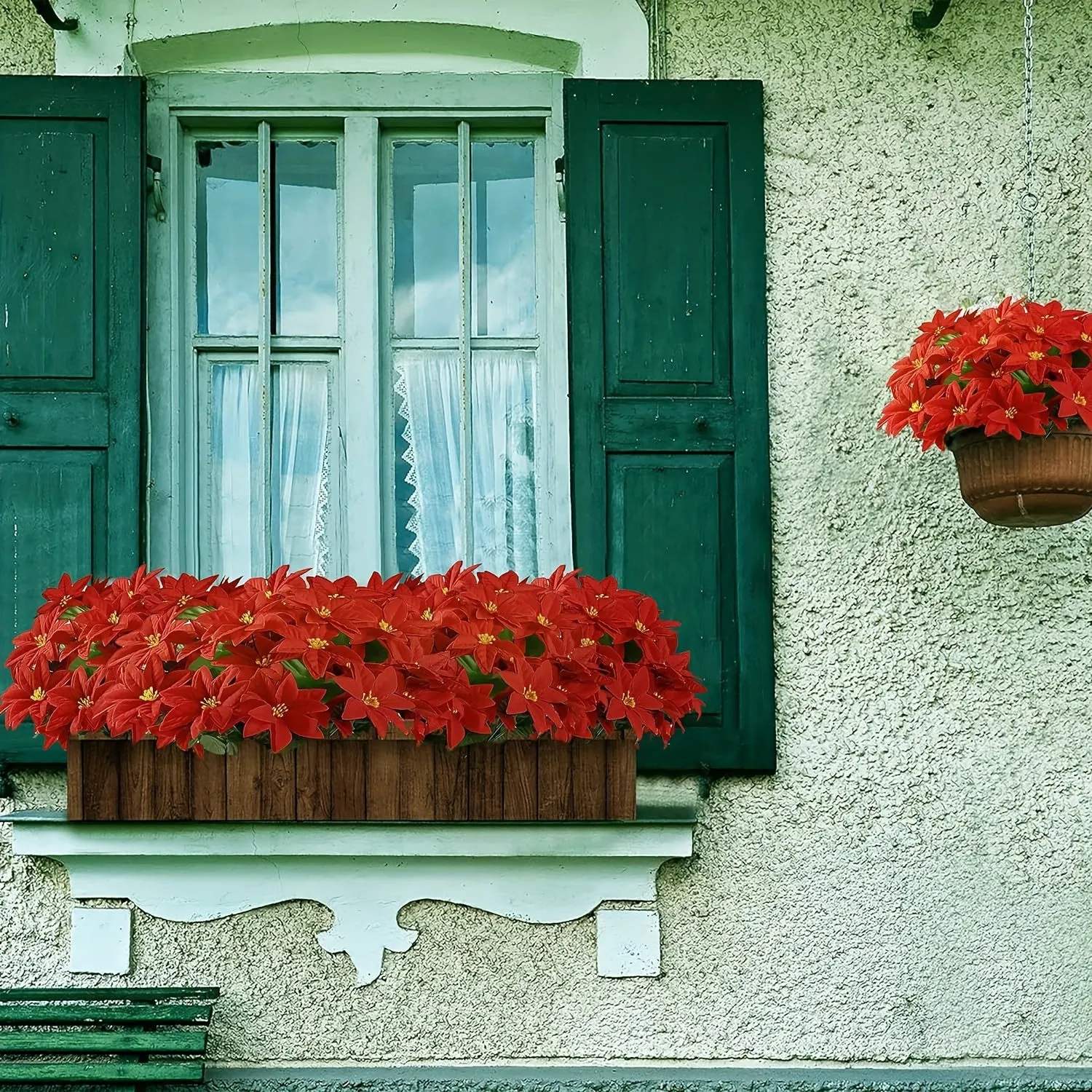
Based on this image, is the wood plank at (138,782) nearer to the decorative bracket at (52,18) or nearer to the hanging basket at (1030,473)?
the decorative bracket at (52,18)

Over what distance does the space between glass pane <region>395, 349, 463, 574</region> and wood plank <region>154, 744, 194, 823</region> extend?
811 mm

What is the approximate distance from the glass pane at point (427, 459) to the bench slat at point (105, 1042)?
4.07 ft

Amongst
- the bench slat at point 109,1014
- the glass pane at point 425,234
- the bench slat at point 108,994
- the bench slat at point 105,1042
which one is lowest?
the bench slat at point 105,1042

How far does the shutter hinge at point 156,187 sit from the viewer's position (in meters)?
3.75

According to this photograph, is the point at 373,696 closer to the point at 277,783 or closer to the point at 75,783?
the point at 277,783

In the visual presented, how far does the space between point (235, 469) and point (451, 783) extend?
1100mm

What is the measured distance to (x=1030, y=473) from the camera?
318cm

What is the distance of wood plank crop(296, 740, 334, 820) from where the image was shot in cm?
321

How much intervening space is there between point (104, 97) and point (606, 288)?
1339mm

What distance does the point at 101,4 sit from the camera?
3725mm

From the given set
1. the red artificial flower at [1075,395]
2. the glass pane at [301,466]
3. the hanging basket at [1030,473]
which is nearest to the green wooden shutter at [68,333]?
the glass pane at [301,466]

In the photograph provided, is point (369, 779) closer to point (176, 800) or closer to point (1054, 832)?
point (176, 800)

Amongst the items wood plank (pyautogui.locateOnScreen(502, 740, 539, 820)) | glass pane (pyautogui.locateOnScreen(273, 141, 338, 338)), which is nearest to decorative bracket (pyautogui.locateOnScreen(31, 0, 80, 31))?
glass pane (pyautogui.locateOnScreen(273, 141, 338, 338))

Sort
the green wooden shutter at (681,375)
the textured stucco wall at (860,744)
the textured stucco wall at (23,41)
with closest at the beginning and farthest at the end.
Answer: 1. the textured stucco wall at (860,744)
2. the green wooden shutter at (681,375)
3. the textured stucco wall at (23,41)
